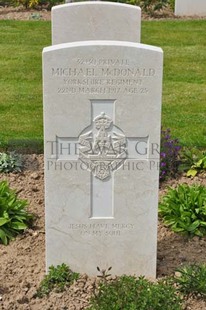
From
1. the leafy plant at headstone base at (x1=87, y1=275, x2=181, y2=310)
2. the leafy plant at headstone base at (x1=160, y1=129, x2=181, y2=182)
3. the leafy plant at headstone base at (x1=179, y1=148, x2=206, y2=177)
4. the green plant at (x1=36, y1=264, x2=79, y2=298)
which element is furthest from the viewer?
the leafy plant at headstone base at (x1=179, y1=148, x2=206, y2=177)

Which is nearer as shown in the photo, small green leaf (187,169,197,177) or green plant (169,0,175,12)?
small green leaf (187,169,197,177)

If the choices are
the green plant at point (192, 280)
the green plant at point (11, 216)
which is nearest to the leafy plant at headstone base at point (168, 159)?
the green plant at point (11, 216)

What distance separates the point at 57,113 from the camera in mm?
4633

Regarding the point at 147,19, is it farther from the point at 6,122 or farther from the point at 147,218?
the point at 147,218

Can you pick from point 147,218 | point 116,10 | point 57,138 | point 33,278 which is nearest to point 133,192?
point 147,218

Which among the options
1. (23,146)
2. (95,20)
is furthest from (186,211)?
(95,20)

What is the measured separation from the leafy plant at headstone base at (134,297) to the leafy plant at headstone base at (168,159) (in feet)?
7.02

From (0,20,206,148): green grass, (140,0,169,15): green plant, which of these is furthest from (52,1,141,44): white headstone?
(140,0,169,15): green plant

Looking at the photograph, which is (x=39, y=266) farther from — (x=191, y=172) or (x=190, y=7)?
(x=190, y=7)

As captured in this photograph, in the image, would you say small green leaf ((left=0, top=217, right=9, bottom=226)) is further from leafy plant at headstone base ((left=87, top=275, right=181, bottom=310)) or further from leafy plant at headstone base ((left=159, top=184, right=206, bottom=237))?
leafy plant at headstone base ((left=159, top=184, right=206, bottom=237))

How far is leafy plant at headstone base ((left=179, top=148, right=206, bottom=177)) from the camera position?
6.82m

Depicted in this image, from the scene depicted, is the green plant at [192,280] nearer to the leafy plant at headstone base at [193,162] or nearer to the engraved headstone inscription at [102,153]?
the engraved headstone inscription at [102,153]

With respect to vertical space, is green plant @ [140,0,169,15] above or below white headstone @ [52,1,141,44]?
above

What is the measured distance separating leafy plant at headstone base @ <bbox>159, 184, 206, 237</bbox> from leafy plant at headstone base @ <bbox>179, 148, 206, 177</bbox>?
853 mm
